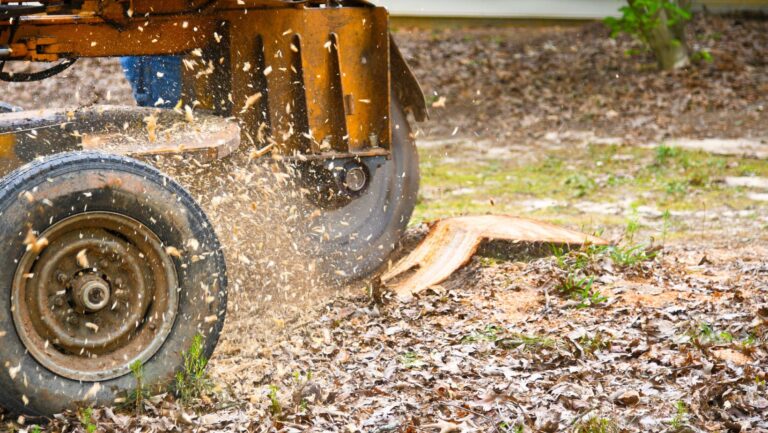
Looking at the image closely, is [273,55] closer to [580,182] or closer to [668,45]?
[580,182]

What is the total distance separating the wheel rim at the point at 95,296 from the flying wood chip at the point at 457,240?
1862mm

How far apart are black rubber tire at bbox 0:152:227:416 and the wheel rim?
4cm

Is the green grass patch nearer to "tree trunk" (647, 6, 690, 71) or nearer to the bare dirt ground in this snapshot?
the bare dirt ground

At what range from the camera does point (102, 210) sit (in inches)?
159

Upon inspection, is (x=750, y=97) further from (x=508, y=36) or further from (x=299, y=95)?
(x=299, y=95)

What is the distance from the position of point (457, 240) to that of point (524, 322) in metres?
1.19

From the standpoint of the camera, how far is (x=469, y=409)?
158 inches

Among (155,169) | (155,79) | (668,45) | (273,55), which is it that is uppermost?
(273,55)

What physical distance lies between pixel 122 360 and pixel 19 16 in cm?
192

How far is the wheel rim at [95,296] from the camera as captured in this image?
3.93 m

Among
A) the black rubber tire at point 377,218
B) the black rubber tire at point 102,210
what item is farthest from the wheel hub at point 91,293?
the black rubber tire at point 377,218

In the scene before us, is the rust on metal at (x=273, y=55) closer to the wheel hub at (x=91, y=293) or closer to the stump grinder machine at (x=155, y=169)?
the stump grinder machine at (x=155, y=169)

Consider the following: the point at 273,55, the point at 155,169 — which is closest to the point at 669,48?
the point at 273,55

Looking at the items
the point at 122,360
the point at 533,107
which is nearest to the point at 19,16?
the point at 122,360
